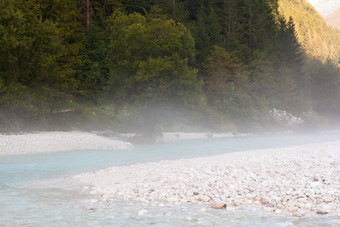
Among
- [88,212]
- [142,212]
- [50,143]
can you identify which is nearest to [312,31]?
[50,143]

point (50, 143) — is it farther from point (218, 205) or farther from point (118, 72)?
point (218, 205)

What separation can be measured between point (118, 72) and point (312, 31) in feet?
454

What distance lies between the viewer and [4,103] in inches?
1235

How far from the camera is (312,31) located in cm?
15512

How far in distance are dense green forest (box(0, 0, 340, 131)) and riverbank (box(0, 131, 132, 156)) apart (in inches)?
110

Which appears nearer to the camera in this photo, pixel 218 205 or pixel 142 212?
pixel 142 212

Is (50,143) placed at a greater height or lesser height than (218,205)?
greater

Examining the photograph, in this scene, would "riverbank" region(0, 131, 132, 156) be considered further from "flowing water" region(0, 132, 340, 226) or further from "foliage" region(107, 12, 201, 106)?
"flowing water" region(0, 132, 340, 226)

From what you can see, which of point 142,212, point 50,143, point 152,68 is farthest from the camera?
point 152,68

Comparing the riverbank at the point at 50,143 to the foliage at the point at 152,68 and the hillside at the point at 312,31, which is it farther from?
the hillside at the point at 312,31

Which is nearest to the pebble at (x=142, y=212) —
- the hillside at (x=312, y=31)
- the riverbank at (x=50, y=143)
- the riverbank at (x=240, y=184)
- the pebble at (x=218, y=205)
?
the riverbank at (x=240, y=184)

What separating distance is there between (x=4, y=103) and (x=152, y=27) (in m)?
16.4

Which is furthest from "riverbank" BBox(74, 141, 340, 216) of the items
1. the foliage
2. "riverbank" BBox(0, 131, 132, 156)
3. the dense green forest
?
the foliage

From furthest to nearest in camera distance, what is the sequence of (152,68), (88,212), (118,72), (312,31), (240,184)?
1. (312,31)
2. (118,72)
3. (152,68)
4. (240,184)
5. (88,212)
